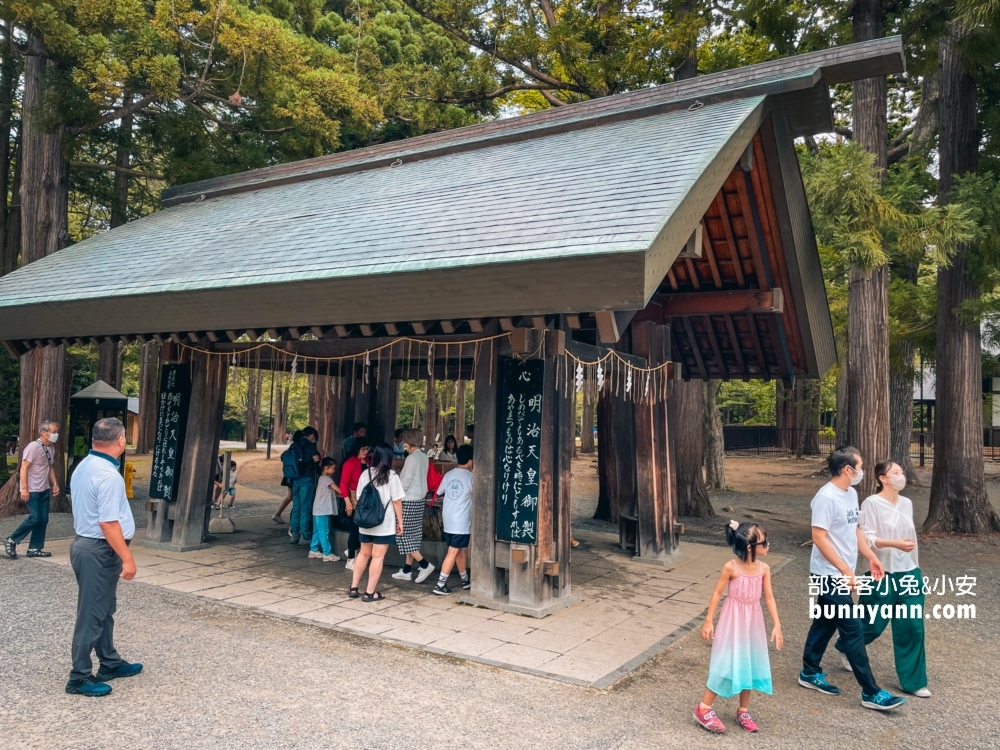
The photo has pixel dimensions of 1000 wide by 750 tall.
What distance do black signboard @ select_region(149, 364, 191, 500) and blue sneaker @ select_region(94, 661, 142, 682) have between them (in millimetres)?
4829

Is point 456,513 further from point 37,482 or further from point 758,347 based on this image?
point 758,347

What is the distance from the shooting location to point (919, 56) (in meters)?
11.9

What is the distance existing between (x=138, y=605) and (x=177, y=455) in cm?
309

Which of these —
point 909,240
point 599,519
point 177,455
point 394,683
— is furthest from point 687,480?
point 394,683

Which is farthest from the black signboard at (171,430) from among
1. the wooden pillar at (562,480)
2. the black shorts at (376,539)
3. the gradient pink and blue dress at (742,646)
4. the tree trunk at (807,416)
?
the tree trunk at (807,416)

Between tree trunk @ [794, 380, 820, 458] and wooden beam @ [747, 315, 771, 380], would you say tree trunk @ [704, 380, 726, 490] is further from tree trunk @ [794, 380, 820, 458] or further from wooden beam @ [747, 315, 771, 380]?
tree trunk @ [794, 380, 820, 458]

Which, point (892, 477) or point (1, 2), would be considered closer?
point (892, 477)

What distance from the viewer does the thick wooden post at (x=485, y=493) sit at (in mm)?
7016

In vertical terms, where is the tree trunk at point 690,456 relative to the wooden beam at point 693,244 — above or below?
below

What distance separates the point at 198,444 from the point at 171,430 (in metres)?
0.60

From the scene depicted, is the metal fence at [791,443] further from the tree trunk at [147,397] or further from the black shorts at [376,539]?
the tree trunk at [147,397]

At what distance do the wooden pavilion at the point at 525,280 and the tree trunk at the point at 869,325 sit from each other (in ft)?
5.03

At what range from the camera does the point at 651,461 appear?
30.5 feet

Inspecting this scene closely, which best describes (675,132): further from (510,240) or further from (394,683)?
(394,683)
